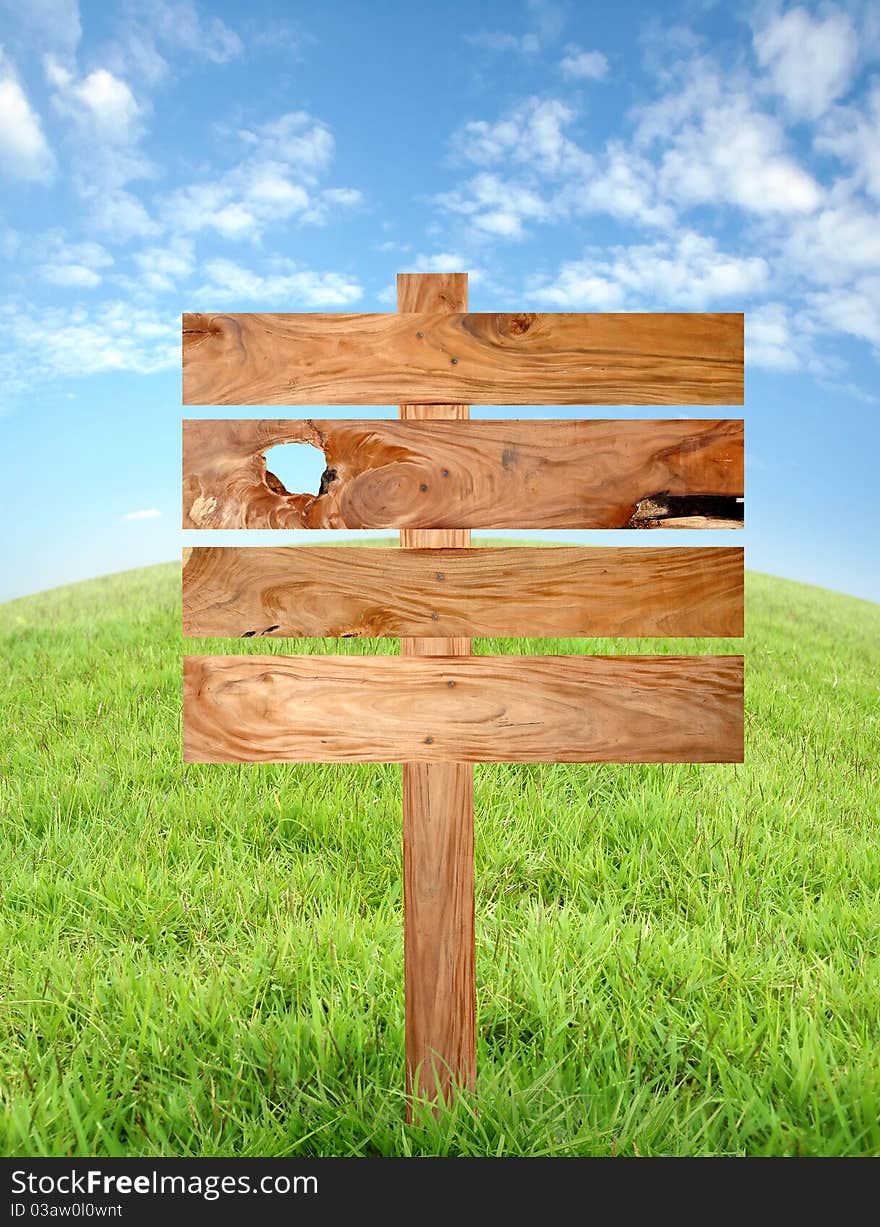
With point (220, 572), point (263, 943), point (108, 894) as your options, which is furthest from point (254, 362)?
point (108, 894)

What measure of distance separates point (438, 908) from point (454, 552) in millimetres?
1032

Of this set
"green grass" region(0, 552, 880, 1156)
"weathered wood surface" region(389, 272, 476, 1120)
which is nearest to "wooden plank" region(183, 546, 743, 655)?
"weathered wood surface" region(389, 272, 476, 1120)

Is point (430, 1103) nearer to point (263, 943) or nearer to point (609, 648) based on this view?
point (263, 943)

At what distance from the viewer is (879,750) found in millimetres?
5406

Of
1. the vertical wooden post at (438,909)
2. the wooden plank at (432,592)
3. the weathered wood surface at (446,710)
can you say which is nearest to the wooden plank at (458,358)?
the vertical wooden post at (438,909)

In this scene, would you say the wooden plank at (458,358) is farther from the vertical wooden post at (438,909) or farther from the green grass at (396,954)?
the green grass at (396,954)

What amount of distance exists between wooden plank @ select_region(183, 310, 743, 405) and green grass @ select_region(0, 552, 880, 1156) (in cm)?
197

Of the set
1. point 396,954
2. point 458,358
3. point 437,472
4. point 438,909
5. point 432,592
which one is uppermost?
point 458,358

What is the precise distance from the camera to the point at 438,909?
2.40 meters

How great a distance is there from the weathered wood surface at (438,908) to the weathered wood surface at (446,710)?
9 cm

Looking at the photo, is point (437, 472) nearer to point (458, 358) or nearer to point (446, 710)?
point (458, 358)

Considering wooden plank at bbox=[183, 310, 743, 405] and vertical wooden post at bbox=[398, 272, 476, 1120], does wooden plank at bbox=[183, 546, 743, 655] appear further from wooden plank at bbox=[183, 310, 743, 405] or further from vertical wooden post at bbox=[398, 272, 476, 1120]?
wooden plank at bbox=[183, 310, 743, 405]

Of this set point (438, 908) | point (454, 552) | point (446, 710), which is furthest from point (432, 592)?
point (438, 908)

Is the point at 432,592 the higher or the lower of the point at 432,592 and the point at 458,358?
the lower
